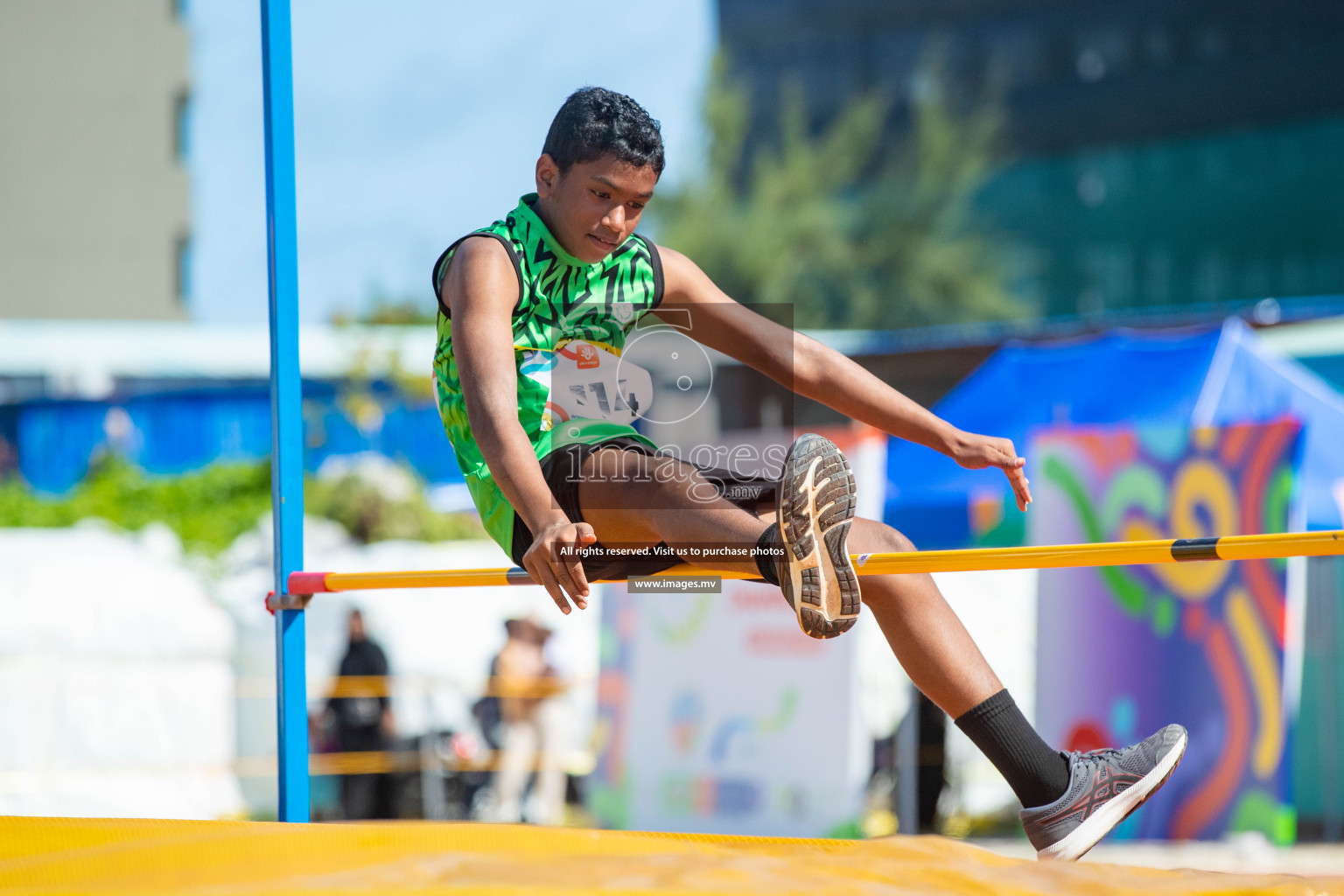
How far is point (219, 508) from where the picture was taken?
11500mm

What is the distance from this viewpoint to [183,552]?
32.4 feet

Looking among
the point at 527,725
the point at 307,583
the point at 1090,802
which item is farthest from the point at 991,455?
the point at 527,725

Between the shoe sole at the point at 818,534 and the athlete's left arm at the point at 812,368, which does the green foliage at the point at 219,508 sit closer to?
the athlete's left arm at the point at 812,368

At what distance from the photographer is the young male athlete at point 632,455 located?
223 centimetres

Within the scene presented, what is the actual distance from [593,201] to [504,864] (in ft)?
4.07

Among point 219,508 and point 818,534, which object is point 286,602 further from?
point 219,508

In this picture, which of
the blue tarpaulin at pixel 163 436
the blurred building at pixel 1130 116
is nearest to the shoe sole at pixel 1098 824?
the blue tarpaulin at pixel 163 436

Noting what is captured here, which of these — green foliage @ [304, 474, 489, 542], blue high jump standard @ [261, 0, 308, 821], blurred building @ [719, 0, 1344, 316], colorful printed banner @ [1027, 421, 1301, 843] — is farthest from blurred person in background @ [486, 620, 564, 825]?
blurred building @ [719, 0, 1344, 316]

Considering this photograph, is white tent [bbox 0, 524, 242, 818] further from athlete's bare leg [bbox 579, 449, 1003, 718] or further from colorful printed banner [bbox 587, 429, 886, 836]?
athlete's bare leg [bbox 579, 449, 1003, 718]

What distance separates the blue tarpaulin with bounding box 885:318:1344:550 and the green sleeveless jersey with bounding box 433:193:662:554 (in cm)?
455

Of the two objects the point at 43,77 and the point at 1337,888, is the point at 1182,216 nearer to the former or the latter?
the point at 43,77

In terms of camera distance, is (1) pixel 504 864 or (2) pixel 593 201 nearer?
(1) pixel 504 864

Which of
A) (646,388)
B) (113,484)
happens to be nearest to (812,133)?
(113,484)

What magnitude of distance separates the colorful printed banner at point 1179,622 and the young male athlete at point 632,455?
3845mm
